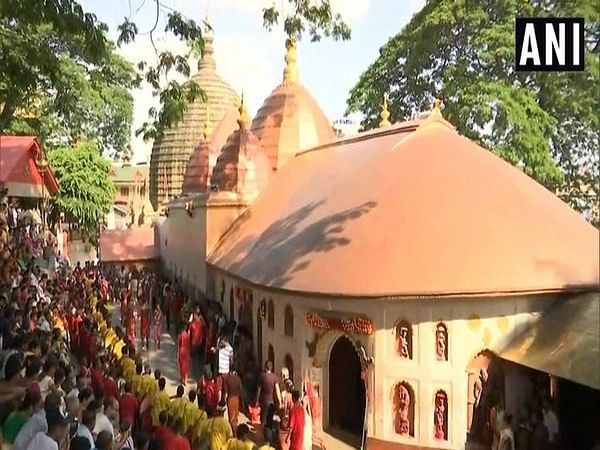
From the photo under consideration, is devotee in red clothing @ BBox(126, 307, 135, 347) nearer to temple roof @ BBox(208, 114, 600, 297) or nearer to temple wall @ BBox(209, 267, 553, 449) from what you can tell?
temple roof @ BBox(208, 114, 600, 297)

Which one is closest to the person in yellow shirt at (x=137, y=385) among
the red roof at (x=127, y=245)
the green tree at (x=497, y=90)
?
the green tree at (x=497, y=90)

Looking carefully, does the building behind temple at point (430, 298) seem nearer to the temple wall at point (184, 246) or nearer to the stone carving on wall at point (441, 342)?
the stone carving on wall at point (441, 342)

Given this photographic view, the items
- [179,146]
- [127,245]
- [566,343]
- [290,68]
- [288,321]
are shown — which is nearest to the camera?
[566,343]

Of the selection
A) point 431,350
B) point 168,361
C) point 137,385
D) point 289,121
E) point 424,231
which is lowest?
point 168,361

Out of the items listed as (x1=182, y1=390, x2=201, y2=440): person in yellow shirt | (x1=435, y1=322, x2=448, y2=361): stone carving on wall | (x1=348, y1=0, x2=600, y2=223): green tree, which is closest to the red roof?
(x1=348, y1=0, x2=600, y2=223): green tree

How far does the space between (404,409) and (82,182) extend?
28.8 m

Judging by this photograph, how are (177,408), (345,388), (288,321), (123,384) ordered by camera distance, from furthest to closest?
(288,321)
(345,388)
(123,384)
(177,408)

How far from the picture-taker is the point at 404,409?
11.4 metres

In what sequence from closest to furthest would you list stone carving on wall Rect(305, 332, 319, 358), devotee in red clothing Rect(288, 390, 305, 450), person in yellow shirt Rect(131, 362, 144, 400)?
person in yellow shirt Rect(131, 362, 144, 400)
devotee in red clothing Rect(288, 390, 305, 450)
stone carving on wall Rect(305, 332, 319, 358)

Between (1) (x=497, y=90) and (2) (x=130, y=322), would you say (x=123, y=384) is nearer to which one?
(2) (x=130, y=322)

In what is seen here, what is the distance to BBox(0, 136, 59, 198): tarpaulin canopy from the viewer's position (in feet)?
62.3

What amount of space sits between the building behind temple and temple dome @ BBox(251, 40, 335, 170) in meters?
8.39

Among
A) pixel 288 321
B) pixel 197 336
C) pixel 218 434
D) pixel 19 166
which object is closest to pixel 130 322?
pixel 197 336

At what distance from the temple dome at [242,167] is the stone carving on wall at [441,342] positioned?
399 inches
